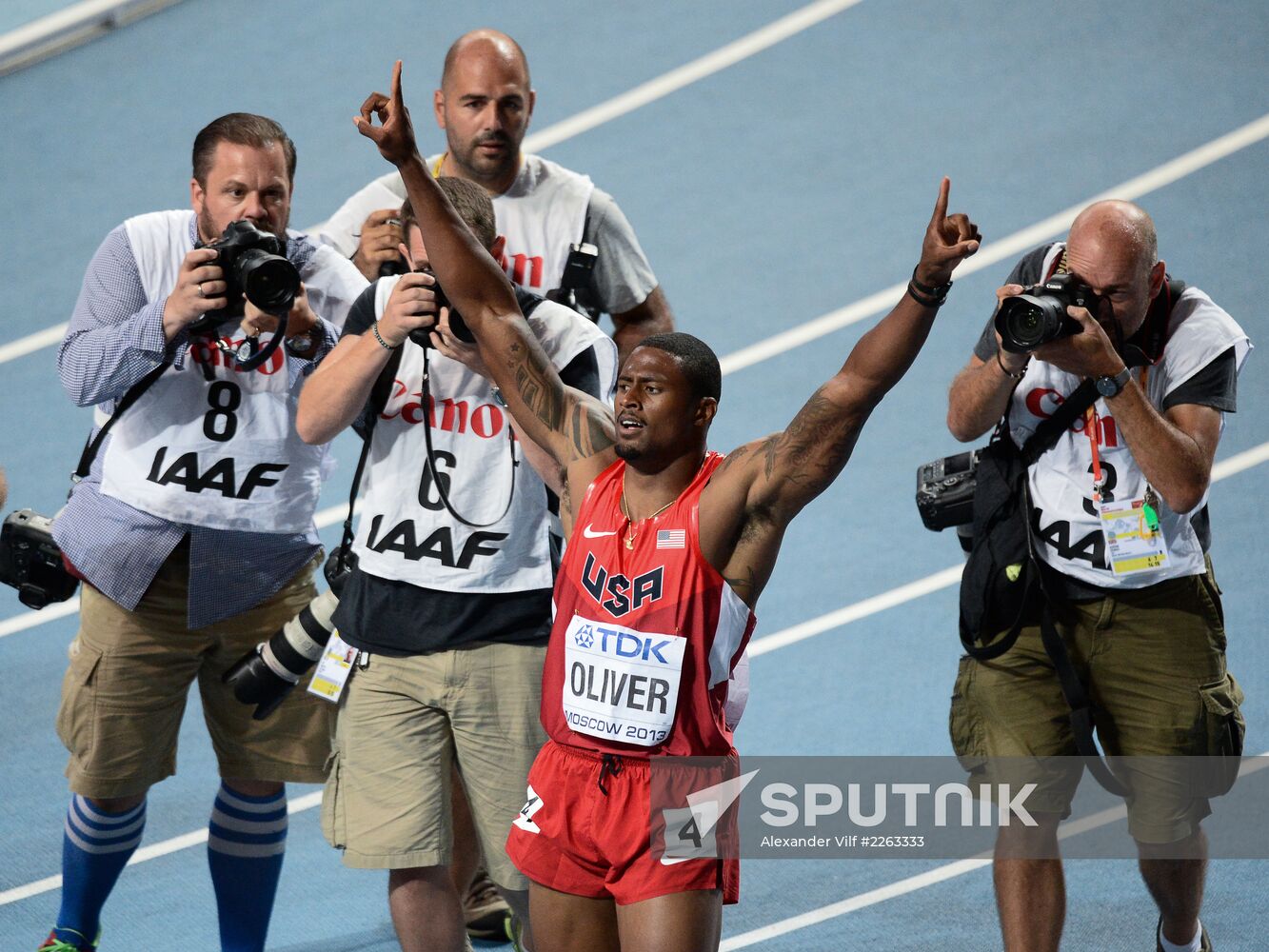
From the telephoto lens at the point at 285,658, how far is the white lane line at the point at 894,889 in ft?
5.16

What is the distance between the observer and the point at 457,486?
4621mm

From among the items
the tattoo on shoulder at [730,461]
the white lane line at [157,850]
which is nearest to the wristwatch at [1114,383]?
the tattoo on shoulder at [730,461]

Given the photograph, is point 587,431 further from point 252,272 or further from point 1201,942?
point 1201,942

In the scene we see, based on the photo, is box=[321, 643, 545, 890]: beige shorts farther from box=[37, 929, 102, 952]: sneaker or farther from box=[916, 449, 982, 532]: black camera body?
box=[916, 449, 982, 532]: black camera body

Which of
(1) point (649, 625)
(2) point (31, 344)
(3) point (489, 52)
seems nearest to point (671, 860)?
(1) point (649, 625)

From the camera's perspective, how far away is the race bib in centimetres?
390

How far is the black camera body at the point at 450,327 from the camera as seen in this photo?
4402 mm

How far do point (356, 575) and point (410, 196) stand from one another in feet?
3.50

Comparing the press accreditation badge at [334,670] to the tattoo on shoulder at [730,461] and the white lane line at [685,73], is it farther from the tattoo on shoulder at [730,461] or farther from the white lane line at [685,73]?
the white lane line at [685,73]

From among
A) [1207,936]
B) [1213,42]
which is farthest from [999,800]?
[1213,42]

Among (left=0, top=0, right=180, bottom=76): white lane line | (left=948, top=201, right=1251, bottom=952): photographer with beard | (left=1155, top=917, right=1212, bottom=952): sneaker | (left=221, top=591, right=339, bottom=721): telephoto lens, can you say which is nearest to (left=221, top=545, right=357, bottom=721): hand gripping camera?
(left=221, top=591, right=339, bottom=721): telephoto lens

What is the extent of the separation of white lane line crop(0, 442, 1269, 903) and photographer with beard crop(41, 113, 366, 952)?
3.07 ft

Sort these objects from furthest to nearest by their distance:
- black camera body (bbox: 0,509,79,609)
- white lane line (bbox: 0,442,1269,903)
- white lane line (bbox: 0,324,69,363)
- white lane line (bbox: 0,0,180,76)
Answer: white lane line (bbox: 0,0,180,76) → white lane line (bbox: 0,324,69,363) → white lane line (bbox: 0,442,1269,903) → black camera body (bbox: 0,509,79,609)

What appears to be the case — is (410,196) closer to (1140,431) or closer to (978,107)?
(1140,431)
